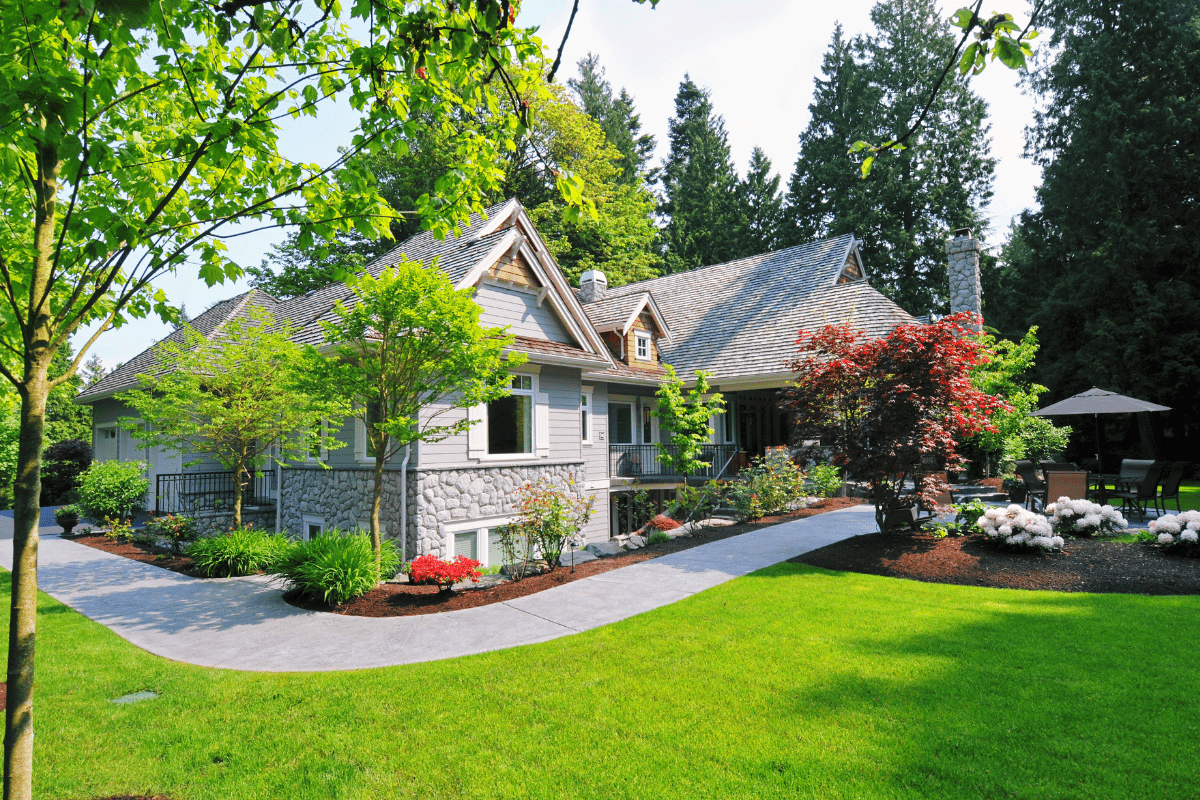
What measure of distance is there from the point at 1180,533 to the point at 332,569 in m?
11.0

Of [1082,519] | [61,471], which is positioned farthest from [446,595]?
[61,471]

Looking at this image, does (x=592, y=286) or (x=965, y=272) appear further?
(x=592, y=286)

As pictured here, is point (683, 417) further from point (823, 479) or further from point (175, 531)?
point (175, 531)

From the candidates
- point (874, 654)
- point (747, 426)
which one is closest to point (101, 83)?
point (874, 654)

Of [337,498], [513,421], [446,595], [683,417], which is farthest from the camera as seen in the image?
[683,417]

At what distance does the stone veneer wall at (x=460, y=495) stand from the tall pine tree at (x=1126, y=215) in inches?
939

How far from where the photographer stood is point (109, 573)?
10.3 m

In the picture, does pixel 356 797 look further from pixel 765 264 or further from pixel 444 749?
pixel 765 264

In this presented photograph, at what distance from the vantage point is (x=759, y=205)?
136 feet

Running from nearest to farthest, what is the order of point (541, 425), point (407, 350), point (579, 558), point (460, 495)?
point (407, 350)
point (579, 558)
point (460, 495)
point (541, 425)

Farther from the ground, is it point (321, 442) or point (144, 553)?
point (321, 442)

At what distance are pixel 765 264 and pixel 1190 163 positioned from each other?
16.5 m

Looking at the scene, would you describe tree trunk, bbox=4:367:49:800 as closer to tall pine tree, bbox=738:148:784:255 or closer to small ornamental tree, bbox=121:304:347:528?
small ornamental tree, bbox=121:304:347:528

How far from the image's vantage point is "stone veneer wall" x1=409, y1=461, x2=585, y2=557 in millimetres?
11133
